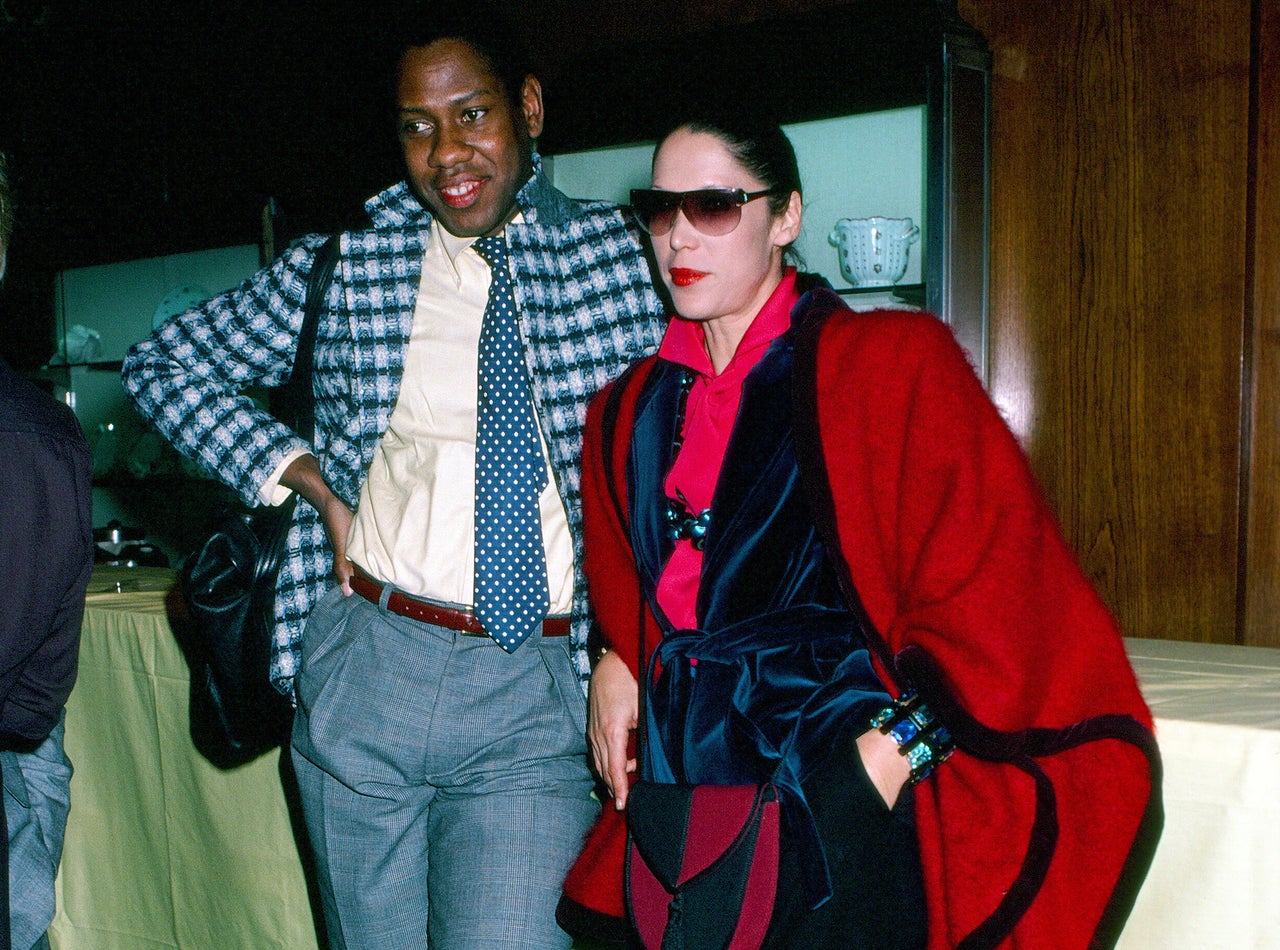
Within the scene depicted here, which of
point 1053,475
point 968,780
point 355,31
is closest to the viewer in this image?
point 968,780

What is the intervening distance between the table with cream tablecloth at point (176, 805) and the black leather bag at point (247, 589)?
0.51 m

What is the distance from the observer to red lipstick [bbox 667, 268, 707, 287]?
115 cm

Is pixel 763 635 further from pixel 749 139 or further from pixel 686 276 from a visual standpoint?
pixel 749 139

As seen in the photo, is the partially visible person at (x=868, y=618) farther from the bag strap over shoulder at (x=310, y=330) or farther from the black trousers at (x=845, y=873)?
the bag strap over shoulder at (x=310, y=330)

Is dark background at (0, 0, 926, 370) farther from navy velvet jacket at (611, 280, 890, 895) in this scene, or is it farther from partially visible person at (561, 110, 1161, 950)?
navy velvet jacket at (611, 280, 890, 895)

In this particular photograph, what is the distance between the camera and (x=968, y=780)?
0.98m

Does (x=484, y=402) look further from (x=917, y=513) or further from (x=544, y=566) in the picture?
(x=917, y=513)

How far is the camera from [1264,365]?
227 centimetres

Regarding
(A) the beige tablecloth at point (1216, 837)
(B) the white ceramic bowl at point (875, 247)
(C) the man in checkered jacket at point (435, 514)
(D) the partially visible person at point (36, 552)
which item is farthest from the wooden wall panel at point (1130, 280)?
(D) the partially visible person at point (36, 552)

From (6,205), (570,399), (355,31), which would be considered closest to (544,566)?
(570,399)

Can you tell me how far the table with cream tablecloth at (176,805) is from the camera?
1346 millimetres

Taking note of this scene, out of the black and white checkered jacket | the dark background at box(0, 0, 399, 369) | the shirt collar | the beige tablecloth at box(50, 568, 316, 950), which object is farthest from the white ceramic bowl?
the beige tablecloth at box(50, 568, 316, 950)

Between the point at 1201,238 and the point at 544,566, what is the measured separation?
1790mm

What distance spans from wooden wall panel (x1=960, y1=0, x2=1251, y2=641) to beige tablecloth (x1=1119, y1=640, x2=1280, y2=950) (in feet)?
4.02
